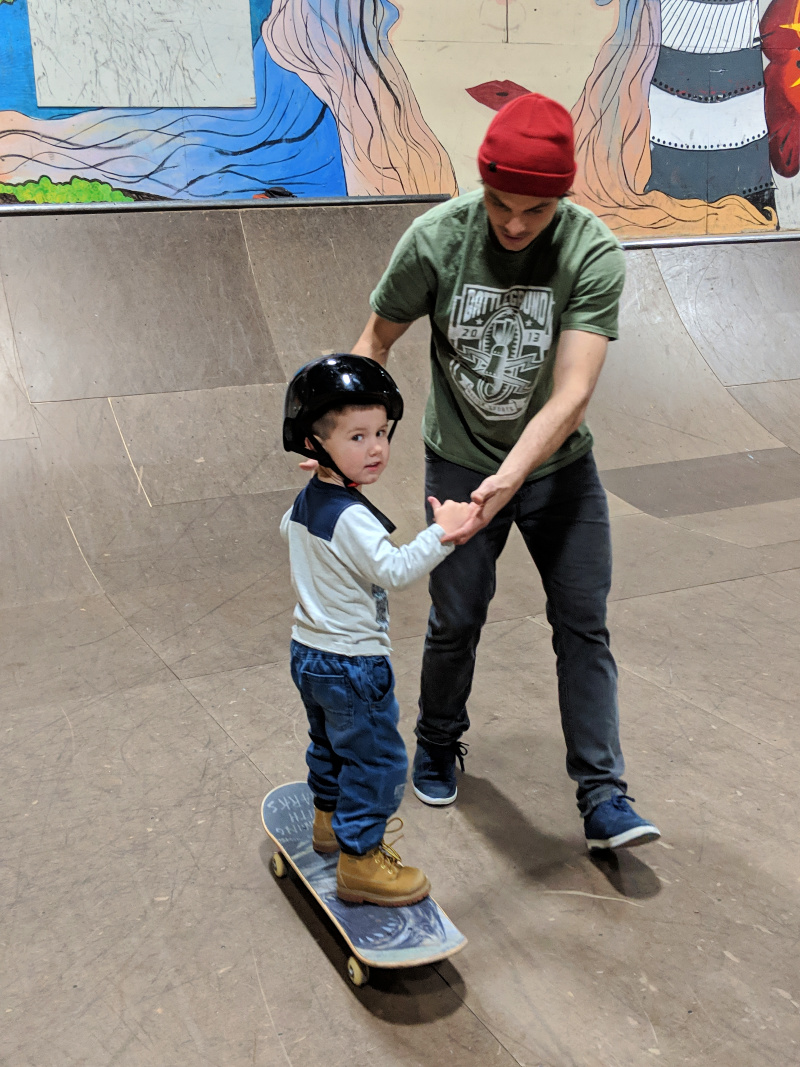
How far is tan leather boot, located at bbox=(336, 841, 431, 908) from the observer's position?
83.2 inches

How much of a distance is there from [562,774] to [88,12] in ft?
19.9

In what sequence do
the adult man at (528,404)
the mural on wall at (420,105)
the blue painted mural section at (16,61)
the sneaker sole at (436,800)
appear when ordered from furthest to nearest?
the mural on wall at (420,105), the blue painted mural section at (16,61), the sneaker sole at (436,800), the adult man at (528,404)

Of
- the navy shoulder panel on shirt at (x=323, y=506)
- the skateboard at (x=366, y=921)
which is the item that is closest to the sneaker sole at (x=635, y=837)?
the skateboard at (x=366, y=921)

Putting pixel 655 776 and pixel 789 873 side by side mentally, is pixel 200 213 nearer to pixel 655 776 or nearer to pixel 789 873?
pixel 655 776

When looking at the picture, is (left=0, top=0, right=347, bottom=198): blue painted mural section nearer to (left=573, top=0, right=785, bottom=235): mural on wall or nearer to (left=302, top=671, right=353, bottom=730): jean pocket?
(left=573, top=0, right=785, bottom=235): mural on wall

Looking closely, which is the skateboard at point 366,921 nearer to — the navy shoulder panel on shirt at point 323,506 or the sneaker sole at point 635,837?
the sneaker sole at point 635,837

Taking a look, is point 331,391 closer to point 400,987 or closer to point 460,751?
point 400,987

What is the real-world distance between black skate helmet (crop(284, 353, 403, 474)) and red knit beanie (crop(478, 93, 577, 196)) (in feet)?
1.62

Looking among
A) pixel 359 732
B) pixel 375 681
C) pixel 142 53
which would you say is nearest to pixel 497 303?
pixel 375 681

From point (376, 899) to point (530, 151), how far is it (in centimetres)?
166

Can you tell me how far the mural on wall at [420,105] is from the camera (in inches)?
256

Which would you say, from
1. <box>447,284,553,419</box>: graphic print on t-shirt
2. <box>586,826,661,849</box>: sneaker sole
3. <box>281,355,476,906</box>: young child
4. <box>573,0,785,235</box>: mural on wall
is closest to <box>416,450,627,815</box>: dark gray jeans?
<box>586,826,661,849</box>: sneaker sole

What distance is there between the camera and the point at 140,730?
3164 millimetres

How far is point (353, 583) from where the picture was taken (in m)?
2.00
